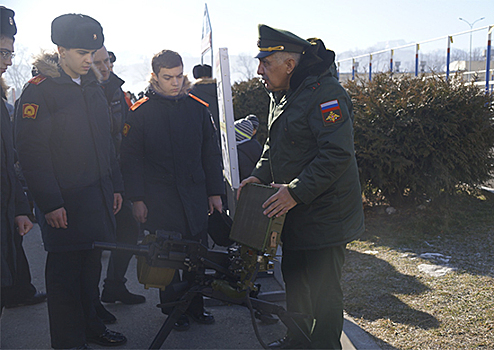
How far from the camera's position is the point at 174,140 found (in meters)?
3.28

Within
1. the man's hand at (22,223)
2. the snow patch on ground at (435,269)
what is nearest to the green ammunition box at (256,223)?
the man's hand at (22,223)

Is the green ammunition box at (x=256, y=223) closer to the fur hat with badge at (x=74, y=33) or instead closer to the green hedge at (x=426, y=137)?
the fur hat with badge at (x=74, y=33)

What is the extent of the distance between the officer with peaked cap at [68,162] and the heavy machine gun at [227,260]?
18.5 inches

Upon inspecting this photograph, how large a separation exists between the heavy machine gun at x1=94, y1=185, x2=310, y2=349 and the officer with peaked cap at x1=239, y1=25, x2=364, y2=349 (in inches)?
5.1

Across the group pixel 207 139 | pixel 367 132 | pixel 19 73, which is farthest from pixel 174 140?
pixel 19 73

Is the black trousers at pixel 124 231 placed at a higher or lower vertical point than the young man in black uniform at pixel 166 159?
lower

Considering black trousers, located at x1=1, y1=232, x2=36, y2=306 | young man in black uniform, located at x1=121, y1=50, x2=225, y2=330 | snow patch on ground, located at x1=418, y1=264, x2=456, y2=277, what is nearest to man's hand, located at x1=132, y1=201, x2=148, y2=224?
young man in black uniform, located at x1=121, y1=50, x2=225, y2=330

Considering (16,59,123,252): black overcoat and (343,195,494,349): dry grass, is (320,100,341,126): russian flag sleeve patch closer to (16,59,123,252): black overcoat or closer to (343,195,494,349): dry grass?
(16,59,123,252): black overcoat

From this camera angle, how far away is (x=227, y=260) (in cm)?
282

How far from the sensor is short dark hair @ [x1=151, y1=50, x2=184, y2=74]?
3182 millimetres

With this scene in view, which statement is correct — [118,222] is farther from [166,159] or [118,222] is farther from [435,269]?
[435,269]

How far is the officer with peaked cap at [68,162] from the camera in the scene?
2.69m

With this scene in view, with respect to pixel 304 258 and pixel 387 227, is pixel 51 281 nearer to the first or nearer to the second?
pixel 304 258

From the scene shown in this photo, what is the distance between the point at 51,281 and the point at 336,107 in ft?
6.39
